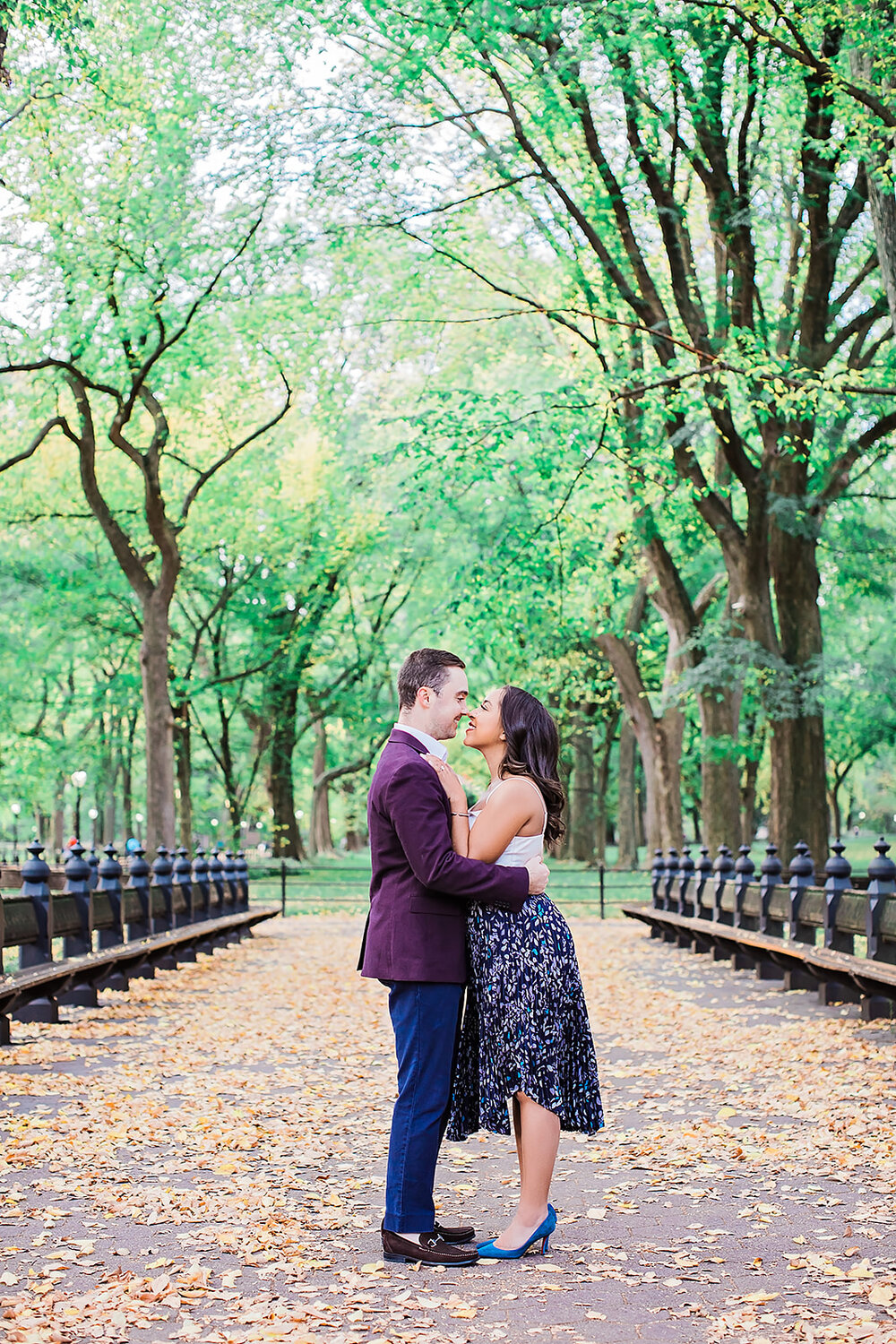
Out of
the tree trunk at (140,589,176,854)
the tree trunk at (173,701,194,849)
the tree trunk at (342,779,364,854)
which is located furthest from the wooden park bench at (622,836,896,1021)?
the tree trunk at (342,779,364,854)

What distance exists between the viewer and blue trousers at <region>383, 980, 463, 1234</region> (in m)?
4.83

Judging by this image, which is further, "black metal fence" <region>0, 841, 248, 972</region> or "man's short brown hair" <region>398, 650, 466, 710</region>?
"black metal fence" <region>0, 841, 248, 972</region>

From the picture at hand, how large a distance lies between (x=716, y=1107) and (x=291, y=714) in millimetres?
29229

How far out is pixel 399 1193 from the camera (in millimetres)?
4867

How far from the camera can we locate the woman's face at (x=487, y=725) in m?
5.05

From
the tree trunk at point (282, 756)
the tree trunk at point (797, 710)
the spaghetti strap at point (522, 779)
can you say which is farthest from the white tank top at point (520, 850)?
the tree trunk at point (282, 756)

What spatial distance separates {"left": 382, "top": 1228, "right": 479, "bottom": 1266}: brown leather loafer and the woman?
0.13 metres

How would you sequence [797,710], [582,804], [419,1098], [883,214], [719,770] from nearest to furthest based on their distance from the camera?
[419,1098]
[883,214]
[797,710]
[719,770]
[582,804]

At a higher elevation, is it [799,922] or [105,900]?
[105,900]

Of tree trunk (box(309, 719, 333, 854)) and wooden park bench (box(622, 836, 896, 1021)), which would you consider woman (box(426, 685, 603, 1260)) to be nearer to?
wooden park bench (box(622, 836, 896, 1021))

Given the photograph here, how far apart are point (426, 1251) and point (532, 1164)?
0.45 metres

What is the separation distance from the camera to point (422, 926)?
4855mm

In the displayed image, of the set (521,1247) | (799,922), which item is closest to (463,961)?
(521,1247)

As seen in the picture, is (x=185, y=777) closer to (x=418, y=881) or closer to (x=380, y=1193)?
(x=380, y=1193)
